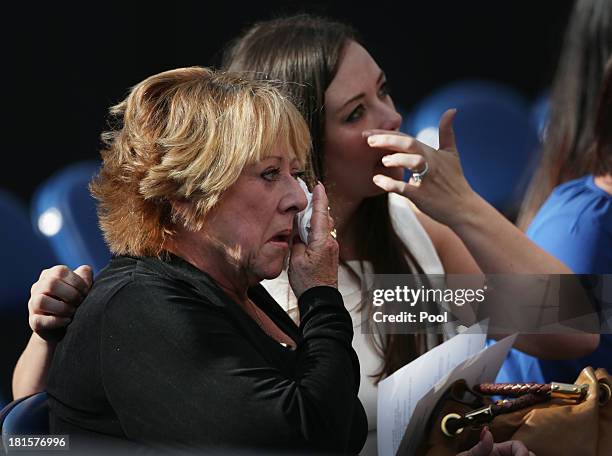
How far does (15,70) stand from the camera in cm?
324

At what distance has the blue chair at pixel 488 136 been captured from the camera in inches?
128

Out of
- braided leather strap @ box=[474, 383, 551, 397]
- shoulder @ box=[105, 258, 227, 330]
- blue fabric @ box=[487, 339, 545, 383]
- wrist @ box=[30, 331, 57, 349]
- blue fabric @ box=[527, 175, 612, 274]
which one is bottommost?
blue fabric @ box=[487, 339, 545, 383]

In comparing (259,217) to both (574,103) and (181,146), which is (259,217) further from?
(574,103)

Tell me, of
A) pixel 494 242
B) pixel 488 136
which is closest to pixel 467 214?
pixel 494 242

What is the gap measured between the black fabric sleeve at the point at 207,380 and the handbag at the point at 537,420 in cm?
21

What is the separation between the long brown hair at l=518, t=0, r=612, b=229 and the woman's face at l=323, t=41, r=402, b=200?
559 mm

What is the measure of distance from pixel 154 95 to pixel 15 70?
1960 millimetres

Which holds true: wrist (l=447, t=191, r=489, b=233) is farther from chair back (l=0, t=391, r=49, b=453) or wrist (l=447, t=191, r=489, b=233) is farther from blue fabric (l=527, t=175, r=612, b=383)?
chair back (l=0, t=391, r=49, b=453)

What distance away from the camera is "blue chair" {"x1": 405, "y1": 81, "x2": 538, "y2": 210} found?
325 centimetres

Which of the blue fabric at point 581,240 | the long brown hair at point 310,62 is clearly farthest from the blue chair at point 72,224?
the blue fabric at point 581,240

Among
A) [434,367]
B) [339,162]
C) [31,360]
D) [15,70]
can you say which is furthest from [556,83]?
[15,70]

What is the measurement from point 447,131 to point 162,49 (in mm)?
1896

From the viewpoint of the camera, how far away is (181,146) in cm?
138

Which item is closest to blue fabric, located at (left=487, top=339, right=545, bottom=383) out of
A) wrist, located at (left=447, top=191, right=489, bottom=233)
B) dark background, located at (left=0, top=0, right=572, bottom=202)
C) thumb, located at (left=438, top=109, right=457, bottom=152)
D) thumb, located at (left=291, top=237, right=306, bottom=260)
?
wrist, located at (left=447, top=191, right=489, bottom=233)
